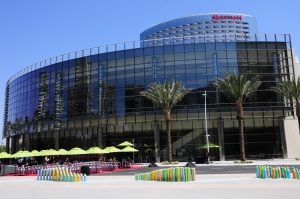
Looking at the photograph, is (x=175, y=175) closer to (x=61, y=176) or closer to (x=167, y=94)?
(x=61, y=176)

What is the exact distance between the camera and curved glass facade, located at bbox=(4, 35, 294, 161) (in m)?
55.3

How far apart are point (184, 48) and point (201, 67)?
4.45 m

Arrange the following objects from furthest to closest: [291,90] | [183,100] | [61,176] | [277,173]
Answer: [183,100], [291,90], [61,176], [277,173]

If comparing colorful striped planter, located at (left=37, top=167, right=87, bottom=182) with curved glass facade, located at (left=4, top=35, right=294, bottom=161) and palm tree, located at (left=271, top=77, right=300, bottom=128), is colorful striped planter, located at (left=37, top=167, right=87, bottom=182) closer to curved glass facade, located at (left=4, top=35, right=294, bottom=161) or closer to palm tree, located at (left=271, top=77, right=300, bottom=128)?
curved glass facade, located at (left=4, top=35, right=294, bottom=161)

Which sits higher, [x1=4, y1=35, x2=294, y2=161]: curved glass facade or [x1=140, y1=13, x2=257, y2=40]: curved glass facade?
[x1=140, y1=13, x2=257, y2=40]: curved glass facade

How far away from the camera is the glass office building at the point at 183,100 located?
55.3 metres

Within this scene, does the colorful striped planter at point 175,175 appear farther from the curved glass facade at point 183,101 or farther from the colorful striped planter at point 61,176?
the curved glass facade at point 183,101

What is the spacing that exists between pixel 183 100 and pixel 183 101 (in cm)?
16

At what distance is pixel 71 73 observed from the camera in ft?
207

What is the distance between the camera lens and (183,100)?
5547 centimetres

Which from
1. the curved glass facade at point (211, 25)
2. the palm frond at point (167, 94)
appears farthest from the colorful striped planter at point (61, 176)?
the curved glass facade at point (211, 25)

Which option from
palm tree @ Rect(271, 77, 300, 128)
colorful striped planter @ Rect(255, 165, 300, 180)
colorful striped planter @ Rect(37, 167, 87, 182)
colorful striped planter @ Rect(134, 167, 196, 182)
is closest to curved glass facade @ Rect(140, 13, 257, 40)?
palm tree @ Rect(271, 77, 300, 128)

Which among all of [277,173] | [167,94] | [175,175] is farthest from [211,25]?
[175,175]

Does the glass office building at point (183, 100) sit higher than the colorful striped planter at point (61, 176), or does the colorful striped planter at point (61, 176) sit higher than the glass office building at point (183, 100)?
the glass office building at point (183, 100)
